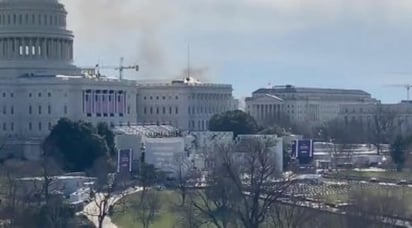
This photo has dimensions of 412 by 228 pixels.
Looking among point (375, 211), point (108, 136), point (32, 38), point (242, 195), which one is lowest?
→ point (375, 211)

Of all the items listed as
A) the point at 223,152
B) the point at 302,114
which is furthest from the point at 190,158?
the point at 302,114

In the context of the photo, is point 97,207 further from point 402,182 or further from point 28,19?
point 28,19

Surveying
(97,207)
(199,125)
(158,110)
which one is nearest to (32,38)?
(158,110)

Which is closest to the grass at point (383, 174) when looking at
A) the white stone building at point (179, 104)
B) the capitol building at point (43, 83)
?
Answer: the capitol building at point (43, 83)

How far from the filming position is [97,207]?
51.5m

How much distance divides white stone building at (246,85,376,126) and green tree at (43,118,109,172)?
45029 millimetres

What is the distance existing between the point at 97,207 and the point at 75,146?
64.8 feet

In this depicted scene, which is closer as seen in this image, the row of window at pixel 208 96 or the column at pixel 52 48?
the column at pixel 52 48

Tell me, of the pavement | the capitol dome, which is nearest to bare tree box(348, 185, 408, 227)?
the pavement

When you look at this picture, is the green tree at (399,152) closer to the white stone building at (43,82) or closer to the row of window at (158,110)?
the white stone building at (43,82)

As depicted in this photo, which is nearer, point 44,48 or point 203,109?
point 44,48

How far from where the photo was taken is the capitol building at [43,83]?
88688 millimetres

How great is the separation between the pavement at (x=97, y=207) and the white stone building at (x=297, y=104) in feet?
194

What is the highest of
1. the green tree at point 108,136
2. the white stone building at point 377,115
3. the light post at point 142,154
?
the white stone building at point 377,115
